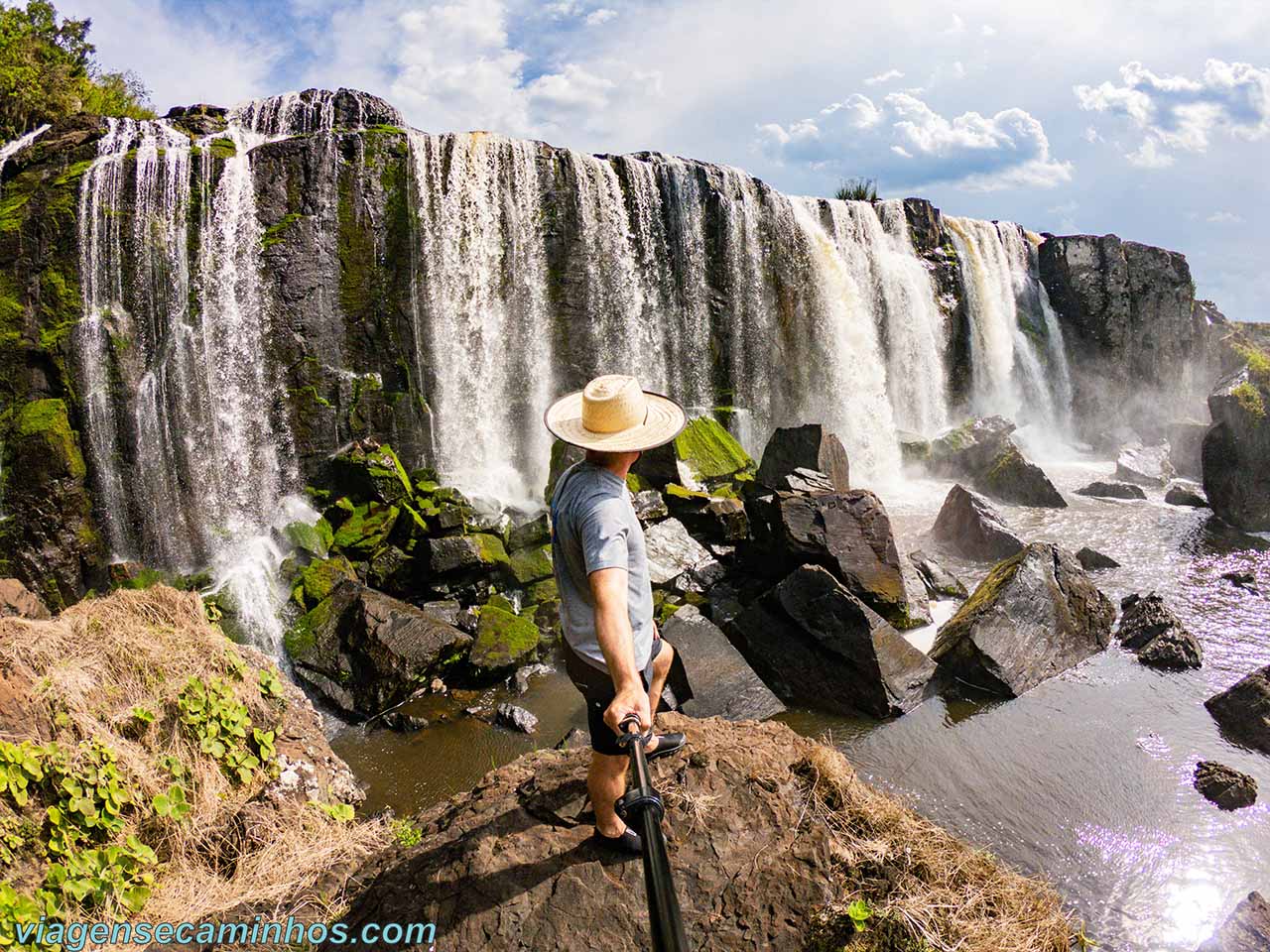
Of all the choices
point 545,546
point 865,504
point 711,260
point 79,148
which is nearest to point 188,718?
point 545,546

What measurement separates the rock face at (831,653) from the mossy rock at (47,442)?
1167cm

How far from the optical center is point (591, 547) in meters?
2.87

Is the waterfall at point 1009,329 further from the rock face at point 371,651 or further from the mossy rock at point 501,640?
the rock face at point 371,651

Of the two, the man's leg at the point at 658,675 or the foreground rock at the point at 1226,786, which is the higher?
the man's leg at the point at 658,675

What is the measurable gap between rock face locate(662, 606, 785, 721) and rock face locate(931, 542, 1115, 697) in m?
2.35

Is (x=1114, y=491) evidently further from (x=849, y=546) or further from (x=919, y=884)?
(x=919, y=884)

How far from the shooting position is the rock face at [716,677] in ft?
24.4

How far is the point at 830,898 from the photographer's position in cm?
351

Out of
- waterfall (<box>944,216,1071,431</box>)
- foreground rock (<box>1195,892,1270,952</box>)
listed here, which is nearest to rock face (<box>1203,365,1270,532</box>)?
waterfall (<box>944,216,1071,431</box>)

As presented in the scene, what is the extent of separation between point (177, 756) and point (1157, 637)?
34.0 feet

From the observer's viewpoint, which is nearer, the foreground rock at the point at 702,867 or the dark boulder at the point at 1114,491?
the foreground rock at the point at 702,867

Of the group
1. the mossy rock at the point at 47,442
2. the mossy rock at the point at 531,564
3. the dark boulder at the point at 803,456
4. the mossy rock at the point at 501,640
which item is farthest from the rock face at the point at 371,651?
the dark boulder at the point at 803,456

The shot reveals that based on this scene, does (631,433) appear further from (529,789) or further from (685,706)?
(685,706)

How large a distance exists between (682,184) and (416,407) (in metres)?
8.75
